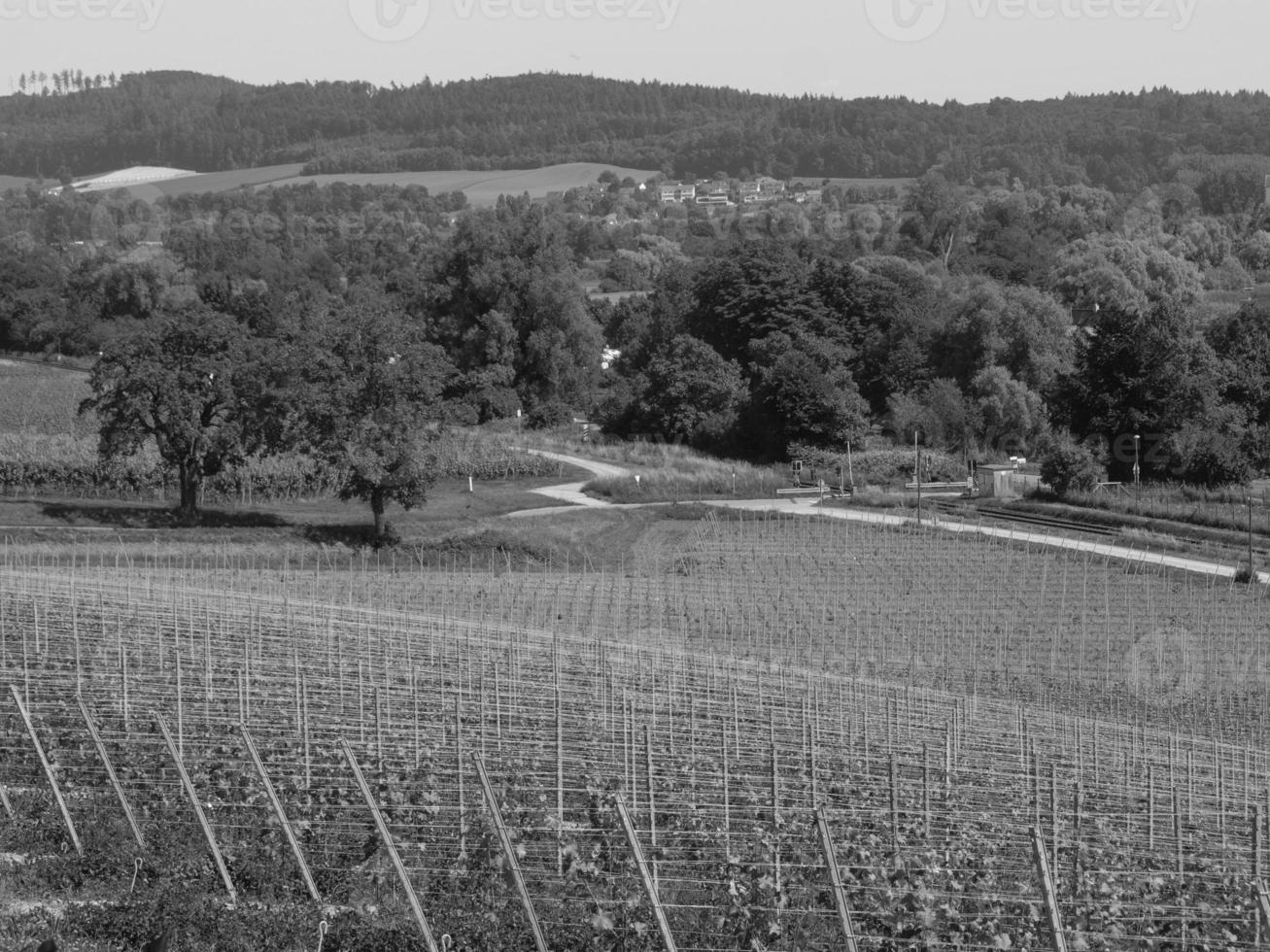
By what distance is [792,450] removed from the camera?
51.5 m

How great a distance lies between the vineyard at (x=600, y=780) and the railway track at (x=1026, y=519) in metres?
11.9

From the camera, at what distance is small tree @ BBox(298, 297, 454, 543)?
35.9m

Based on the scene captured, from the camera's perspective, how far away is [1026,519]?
135 feet

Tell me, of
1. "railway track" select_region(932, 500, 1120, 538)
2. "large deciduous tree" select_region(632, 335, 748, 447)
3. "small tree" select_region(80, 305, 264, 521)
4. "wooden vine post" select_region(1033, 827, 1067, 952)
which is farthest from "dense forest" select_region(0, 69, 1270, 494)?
"wooden vine post" select_region(1033, 827, 1067, 952)

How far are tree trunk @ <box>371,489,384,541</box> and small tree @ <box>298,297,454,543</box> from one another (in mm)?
21

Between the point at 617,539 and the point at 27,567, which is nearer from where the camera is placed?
the point at 27,567

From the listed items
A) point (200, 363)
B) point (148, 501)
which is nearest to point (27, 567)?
point (200, 363)

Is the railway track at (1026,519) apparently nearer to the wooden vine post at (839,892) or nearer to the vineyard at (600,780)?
the vineyard at (600,780)

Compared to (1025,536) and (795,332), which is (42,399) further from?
(1025,536)

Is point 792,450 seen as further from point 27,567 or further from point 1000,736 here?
point 1000,736

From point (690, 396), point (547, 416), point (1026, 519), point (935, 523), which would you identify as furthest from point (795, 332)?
point (935, 523)

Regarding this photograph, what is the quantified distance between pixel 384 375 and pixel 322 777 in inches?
885

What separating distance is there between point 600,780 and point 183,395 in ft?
80.2

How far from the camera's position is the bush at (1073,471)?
42781mm
